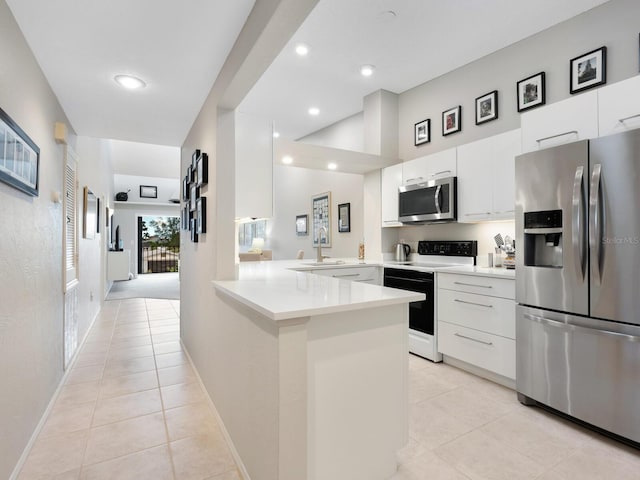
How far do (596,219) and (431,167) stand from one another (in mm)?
1749

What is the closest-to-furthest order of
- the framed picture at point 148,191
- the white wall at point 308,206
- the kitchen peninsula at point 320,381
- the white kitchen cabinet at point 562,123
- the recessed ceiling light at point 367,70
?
the kitchen peninsula at point 320,381
the white kitchen cabinet at point 562,123
the recessed ceiling light at point 367,70
the white wall at point 308,206
the framed picture at point 148,191

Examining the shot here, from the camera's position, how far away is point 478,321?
274 centimetres

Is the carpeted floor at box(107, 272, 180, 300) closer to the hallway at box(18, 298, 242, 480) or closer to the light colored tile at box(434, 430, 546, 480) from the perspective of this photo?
the hallway at box(18, 298, 242, 480)

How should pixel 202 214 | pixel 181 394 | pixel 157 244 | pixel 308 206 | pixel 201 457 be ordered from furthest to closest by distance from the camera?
pixel 157 244 → pixel 308 206 → pixel 181 394 → pixel 202 214 → pixel 201 457

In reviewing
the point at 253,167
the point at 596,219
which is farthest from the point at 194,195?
the point at 596,219

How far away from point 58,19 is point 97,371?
2773 millimetres

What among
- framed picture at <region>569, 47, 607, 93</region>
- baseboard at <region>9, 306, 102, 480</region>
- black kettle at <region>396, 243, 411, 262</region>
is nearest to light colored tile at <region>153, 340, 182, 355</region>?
baseboard at <region>9, 306, 102, 480</region>

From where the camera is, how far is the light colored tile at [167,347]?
3.58 meters

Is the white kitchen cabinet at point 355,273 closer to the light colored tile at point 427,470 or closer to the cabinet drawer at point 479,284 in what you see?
the cabinet drawer at point 479,284

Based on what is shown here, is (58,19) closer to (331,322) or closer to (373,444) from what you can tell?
(331,322)

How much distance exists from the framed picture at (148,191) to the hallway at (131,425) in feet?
25.8

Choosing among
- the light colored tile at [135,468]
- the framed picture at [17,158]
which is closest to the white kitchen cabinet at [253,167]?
the framed picture at [17,158]

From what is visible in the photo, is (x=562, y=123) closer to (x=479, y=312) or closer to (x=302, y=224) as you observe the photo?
(x=479, y=312)

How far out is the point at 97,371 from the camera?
3045mm
